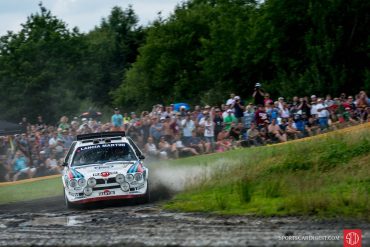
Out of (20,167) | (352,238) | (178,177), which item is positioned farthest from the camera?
(20,167)

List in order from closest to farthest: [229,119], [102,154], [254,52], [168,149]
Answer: [102,154] → [168,149] → [229,119] → [254,52]

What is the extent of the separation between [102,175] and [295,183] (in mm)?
3999

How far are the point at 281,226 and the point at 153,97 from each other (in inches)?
2010

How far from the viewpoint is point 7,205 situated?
19.1m

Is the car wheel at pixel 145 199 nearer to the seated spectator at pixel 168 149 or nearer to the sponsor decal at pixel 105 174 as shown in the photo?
the sponsor decal at pixel 105 174

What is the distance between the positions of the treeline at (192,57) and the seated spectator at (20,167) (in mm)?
20740

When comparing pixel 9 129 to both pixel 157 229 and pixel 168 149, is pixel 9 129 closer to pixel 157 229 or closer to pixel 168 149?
pixel 168 149

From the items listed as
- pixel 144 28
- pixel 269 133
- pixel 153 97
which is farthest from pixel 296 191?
pixel 144 28

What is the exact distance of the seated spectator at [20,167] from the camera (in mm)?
24781

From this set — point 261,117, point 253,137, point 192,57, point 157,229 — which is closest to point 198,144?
point 253,137

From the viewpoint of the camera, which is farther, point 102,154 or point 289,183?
point 102,154

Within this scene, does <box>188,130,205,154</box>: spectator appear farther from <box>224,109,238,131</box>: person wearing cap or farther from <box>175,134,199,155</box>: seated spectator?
<box>224,109,238,131</box>: person wearing cap

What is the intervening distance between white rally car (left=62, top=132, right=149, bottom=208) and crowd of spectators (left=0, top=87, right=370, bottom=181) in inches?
307

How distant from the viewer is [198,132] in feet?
87.0
